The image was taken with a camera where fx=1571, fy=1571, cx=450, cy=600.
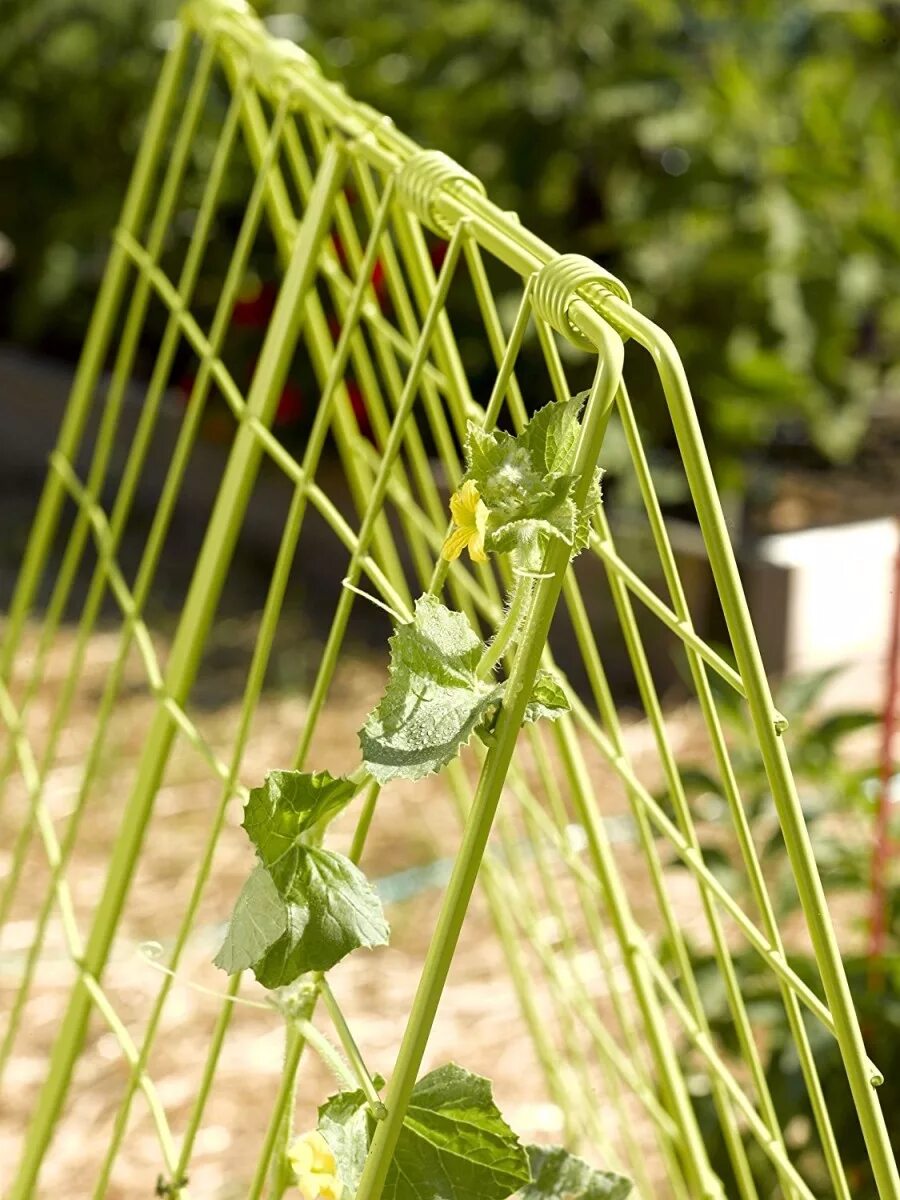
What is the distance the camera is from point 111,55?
360 cm

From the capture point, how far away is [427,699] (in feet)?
1.61

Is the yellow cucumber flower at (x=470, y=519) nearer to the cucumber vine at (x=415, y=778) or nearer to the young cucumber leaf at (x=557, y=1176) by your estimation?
the cucumber vine at (x=415, y=778)

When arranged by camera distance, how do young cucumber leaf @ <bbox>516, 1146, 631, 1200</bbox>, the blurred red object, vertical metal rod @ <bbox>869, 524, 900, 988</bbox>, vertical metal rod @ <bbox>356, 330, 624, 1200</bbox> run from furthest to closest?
the blurred red object, vertical metal rod @ <bbox>869, 524, 900, 988</bbox>, young cucumber leaf @ <bbox>516, 1146, 631, 1200</bbox>, vertical metal rod @ <bbox>356, 330, 624, 1200</bbox>

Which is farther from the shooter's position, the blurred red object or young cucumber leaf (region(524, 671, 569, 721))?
the blurred red object

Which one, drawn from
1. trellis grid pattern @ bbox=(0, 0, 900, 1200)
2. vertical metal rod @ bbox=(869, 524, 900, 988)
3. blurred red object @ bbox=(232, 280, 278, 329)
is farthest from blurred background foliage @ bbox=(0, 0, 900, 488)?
vertical metal rod @ bbox=(869, 524, 900, 988)

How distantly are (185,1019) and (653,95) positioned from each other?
1801 millimetres

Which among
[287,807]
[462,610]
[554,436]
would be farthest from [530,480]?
[462,610]

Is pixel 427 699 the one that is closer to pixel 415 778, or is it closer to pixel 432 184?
pixel 415 778

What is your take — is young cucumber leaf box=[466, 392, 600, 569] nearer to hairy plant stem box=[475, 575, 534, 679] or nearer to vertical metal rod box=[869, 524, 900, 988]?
hairy plant stem box=[475, 575, 534, 679]

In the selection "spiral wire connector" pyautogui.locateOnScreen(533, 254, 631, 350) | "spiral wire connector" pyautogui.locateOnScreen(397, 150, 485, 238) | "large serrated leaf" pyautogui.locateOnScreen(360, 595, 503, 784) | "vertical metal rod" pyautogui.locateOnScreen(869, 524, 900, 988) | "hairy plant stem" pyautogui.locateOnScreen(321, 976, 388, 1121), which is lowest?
"hairy plant stem" pyautogui.locateOnScreen(321, 976, 388, 1121)

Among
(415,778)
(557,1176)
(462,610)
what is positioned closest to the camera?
(415,778)

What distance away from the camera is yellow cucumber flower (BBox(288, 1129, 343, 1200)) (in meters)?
0.52

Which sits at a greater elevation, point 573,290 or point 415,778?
point 573,290

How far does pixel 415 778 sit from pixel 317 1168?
0.49 feet
